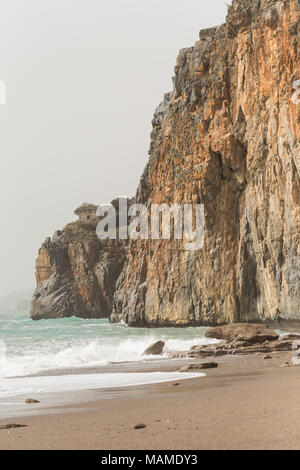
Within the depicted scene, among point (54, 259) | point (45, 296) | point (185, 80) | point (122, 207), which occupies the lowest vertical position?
point (45, 296)

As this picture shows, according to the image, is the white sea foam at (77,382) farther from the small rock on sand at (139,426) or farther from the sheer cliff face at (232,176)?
the sheer cliff face at (232,176)

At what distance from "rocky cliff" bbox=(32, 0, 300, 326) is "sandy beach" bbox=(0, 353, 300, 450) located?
20.7m

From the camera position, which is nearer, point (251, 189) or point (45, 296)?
point (251, 189)

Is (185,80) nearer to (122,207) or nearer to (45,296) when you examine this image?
(122,207)

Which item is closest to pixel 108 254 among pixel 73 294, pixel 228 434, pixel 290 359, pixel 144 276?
pixel 73 294

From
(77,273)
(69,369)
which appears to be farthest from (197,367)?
(77,273)

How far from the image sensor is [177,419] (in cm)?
702

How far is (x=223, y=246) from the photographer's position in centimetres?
4181

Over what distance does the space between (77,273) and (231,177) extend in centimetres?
5563

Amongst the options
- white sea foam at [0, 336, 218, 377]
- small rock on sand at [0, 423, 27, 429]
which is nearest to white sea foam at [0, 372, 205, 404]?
white sea foam at [0, 336, 218, 377]

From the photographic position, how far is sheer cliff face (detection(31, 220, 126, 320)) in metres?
89.8

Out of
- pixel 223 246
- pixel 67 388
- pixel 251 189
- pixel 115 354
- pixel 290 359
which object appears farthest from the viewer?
pixel 223 246

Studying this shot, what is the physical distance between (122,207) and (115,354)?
75.7m

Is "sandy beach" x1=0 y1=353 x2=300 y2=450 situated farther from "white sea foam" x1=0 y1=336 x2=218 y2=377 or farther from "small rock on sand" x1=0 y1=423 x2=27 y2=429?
"white sea foam" x1=0 y1=336 x2=218 y2=377
